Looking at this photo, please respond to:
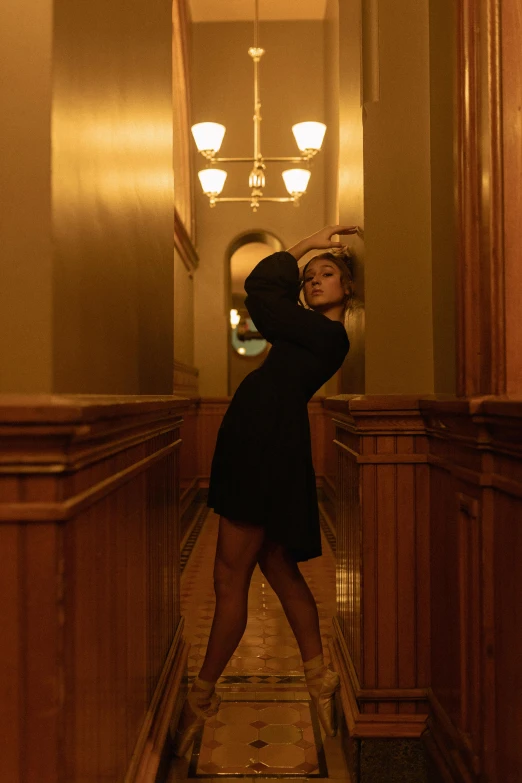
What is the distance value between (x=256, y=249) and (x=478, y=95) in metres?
→ 10.8

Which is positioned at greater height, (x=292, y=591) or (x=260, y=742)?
(x=292, y=591)

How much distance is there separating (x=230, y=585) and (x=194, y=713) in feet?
1.48

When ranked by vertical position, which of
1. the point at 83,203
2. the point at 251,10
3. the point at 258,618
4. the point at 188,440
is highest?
the point at 251,10

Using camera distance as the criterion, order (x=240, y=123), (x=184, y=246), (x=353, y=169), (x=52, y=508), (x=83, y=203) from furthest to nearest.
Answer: (x=240, y=123), (x=184, y=246), (x=353, y=169), (x=83, y=203), (x=52, y=508)

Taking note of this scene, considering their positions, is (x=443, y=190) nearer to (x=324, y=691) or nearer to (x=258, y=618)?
(x=324, y=691)

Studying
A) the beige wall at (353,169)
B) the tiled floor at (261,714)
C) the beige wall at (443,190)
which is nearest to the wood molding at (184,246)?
the tiled floor at (261,714)

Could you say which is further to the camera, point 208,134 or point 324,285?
point 208,134

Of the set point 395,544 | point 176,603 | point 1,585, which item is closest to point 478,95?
point 395,544

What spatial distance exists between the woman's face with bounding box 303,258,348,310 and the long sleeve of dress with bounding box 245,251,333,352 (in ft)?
0.40

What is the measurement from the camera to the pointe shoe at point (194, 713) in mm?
2688

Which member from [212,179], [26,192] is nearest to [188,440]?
[212,179]

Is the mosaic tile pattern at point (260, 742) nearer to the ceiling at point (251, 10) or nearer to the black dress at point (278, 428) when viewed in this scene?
the black dress at point (278, 428)

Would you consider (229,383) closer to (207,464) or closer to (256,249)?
(207,464)

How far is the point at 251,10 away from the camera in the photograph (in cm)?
1045
